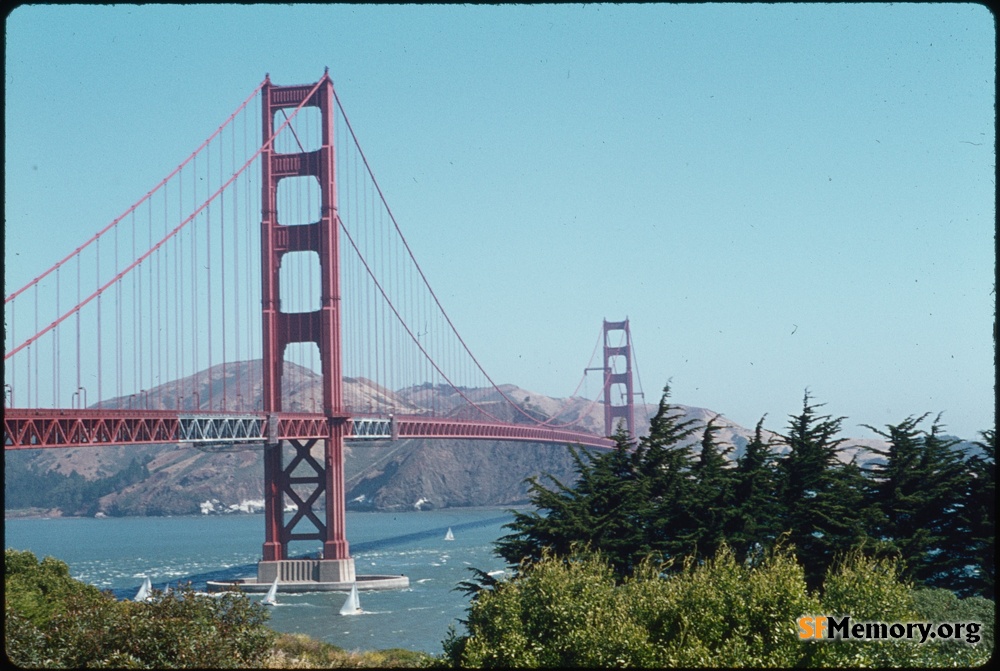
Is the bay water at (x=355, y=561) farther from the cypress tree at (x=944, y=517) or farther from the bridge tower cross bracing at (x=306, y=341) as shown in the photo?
the cypress tree at (x=944, y=517)

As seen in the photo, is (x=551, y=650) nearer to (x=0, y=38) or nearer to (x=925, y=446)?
(x=0, y=38)

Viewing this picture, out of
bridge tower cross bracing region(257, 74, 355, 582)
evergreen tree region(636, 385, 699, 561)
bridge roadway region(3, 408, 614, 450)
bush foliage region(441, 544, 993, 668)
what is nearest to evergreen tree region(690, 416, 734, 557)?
evergreen tree region(636, 385, 699, 561)

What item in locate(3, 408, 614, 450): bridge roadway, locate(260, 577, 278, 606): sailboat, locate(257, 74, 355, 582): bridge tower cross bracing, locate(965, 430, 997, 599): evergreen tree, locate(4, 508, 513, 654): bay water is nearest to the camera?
locate(965, 430, 997, 599): evergreen tree

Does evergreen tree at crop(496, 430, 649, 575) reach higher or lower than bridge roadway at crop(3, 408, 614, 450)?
lower

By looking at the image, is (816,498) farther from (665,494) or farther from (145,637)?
(145,637)

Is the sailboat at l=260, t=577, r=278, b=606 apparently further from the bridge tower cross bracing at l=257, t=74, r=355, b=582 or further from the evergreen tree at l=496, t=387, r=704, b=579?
the evergreen tree at l=496, t=387, r=704, b=579
